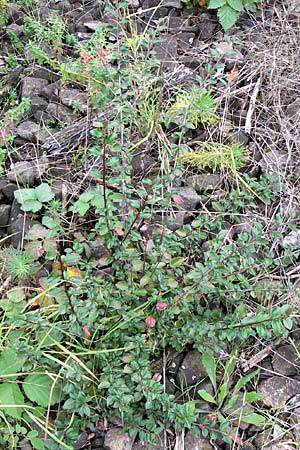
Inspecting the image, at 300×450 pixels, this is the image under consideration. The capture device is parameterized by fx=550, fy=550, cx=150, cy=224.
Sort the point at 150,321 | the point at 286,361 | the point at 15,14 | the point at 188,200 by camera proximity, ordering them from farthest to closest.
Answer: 1. the point at 15,14
2. the point at 188,200
3. the point at 286,361
4. the point at 150,321

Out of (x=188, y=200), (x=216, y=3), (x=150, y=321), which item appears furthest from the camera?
(x=216, y=3)

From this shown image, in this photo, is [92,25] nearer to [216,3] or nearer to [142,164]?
[216,3]

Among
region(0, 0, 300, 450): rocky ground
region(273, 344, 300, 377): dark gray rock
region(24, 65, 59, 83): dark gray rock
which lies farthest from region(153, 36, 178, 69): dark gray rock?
region(273, 344, 300, 377): dark gray rock

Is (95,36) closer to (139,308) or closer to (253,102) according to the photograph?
(253,102)

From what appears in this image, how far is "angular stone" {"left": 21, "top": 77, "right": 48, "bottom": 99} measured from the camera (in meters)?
2.76

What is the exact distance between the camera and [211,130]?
2.63 m

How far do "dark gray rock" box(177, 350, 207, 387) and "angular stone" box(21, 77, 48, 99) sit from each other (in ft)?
5.12

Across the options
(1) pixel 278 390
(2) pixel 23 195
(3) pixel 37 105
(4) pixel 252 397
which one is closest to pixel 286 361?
(1) pixel 278 390

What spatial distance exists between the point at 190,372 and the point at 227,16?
1.89 m

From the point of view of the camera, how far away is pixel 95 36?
2850 millimetres

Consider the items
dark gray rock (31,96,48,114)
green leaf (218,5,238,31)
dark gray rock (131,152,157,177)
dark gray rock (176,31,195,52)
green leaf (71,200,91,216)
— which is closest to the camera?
green leaf (71,200,91,216)

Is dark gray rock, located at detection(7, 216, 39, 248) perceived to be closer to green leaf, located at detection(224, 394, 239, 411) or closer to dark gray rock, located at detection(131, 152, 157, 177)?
dark gray rock, located at detection(131, 152, 157, 177)

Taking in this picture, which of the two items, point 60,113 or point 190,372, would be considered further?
point 60,113

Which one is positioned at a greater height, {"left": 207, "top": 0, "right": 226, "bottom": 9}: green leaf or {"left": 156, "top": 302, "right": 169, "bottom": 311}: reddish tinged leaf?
{"left": 207, "top": 0, "right": 226, "bottom": 9}: green leaf
